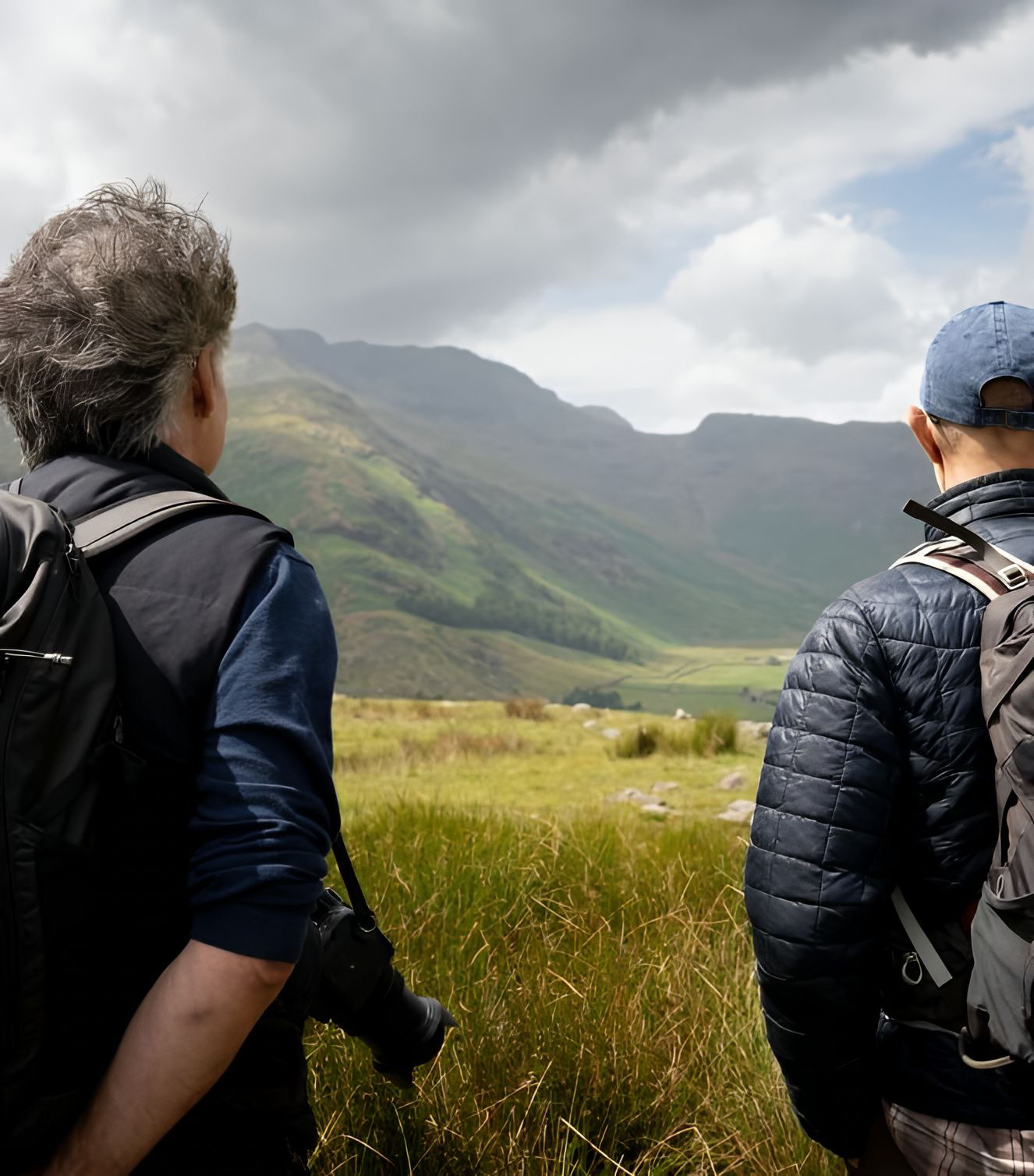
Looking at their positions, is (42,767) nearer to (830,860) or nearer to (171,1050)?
(171,1050)

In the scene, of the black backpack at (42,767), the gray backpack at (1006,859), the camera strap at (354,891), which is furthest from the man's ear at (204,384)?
the gray backpack at (1006,859)

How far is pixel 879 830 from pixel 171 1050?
46.0 inches

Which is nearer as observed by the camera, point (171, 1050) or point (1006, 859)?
point (171, 1050)

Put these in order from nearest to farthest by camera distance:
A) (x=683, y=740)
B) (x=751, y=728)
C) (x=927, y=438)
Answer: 1. (x=927, y=438)
2. (x=683, y=740)
3. (x=751, y=728)

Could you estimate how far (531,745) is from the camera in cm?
1343

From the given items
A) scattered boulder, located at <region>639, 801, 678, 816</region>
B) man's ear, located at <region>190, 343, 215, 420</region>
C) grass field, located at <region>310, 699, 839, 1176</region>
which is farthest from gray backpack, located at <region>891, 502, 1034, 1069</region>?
scattered boulder, located at <region>639, 801, 678, 816</region>

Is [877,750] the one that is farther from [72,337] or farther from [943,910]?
[72,337]

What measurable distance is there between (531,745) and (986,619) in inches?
468

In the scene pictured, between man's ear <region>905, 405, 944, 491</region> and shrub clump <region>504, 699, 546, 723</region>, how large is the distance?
1533cm

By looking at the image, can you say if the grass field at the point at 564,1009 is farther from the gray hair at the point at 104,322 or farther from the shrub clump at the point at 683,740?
the shrub clump at the point at 683,740

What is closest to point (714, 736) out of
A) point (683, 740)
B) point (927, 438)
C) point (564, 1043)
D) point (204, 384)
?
point (683, 740)

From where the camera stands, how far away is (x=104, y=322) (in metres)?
1.51

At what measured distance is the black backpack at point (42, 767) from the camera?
126 cm

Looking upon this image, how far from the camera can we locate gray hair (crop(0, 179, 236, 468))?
4.98ft
